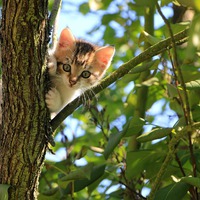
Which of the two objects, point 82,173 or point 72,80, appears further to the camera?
point 72,80

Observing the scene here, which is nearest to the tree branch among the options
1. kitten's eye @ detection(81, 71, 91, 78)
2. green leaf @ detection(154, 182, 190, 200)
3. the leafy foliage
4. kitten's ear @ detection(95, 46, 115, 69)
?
the leafy foliage

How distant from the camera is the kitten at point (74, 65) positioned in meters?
3.09

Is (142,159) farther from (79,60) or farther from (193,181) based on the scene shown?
(79,60)

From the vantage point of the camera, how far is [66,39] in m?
3.42

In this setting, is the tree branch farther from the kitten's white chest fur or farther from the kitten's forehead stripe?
the kitten's forehead stripe

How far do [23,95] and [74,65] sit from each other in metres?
1.40

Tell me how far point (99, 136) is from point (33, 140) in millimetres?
2472

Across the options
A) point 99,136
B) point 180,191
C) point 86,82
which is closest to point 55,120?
point 180,191

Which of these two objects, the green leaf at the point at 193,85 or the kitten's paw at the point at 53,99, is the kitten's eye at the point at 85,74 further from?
the green leaf at the point at 193,85

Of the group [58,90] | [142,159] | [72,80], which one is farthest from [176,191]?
[72,80]

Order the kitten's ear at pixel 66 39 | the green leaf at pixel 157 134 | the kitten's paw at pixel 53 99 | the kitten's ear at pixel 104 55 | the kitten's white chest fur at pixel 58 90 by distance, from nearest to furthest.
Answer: the green leaf at pixel 157 134, the kitten's paw at pixel 53 99, the kitten's white chest fur at pixel 58 90, the kitten's ear at pixel 66 39, the kitten's ear at pixel 104 55

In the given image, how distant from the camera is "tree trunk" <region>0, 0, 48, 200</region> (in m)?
1.95

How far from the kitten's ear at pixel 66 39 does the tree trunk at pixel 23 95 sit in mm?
1337

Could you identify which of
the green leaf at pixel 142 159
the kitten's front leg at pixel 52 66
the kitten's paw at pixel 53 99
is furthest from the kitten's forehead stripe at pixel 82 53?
the green leaf at pixel 142 159
